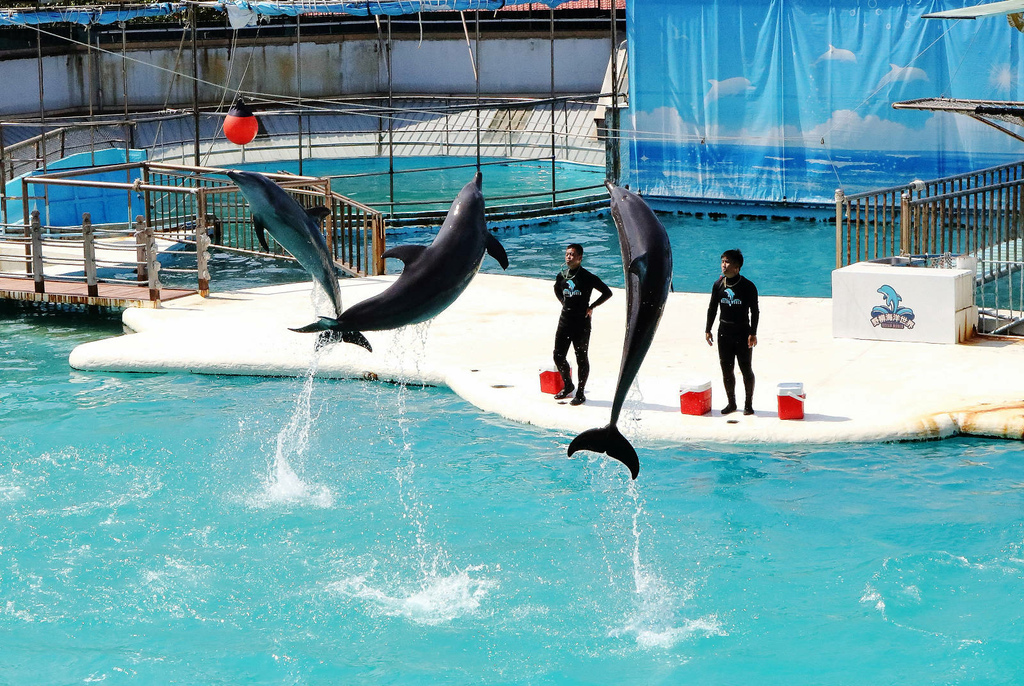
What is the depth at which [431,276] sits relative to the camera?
23.3 feet

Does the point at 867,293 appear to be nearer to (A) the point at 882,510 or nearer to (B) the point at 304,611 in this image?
(A) the point at 882,510

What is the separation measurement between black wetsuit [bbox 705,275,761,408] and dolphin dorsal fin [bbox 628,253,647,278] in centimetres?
434

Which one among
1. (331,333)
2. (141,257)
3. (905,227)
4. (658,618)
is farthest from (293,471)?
(905,227)

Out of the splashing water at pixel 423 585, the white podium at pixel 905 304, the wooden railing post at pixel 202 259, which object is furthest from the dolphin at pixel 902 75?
the splashing water at pixel 423 585

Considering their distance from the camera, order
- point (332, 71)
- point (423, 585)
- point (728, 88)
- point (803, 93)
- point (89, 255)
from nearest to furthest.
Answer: point (423, 585) < point (89, 255) < point (803, 93) < point (728, 88) < point (332, 71)

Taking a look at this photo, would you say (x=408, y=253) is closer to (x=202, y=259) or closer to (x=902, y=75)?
(x=202, y=259)

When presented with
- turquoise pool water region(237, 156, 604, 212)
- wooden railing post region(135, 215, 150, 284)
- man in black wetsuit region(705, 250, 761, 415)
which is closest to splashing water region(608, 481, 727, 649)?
Result: man in black wetsuit region(705, 250, 761, 415)

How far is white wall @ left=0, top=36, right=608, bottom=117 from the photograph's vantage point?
38344 mm

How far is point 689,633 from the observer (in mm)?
7910

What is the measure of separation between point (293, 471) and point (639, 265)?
5366mm

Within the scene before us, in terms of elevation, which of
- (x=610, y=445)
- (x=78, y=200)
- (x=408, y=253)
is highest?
(x=78, y=200)

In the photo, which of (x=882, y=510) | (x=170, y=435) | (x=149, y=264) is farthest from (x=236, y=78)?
(x=882, y=510)

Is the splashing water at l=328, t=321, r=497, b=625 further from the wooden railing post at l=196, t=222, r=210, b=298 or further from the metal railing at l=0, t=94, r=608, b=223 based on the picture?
the metal railing at l=0, t=94, r=608, b=223

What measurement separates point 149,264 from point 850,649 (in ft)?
36.6
